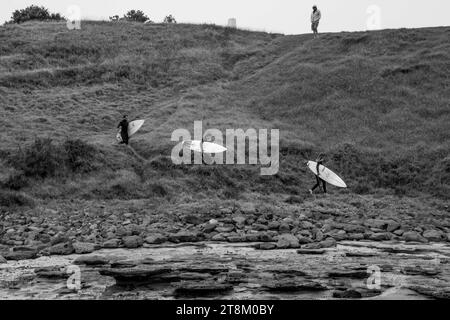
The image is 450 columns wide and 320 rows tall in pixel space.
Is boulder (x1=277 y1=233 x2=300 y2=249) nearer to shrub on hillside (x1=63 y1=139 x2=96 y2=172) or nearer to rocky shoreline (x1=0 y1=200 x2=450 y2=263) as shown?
rocky shoreline (x1=0 y1=200 x2=450 y2=263)

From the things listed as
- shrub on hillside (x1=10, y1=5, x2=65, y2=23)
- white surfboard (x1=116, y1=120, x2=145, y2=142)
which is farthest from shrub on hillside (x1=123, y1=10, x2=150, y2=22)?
white surfboard (x1=116, y1=120, x2=145, y2=142)

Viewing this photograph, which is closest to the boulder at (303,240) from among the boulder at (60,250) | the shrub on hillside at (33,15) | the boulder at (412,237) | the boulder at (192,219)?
the boulder at (412,237)

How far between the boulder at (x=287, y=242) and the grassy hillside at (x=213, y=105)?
5.61 metres

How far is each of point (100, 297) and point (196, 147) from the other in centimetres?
1519

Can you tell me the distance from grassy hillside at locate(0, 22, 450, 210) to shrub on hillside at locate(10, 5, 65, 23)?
31.4 feet

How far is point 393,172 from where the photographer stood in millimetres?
25688

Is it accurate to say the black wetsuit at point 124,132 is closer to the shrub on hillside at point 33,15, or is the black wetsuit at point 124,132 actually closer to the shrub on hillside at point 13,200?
the shrub on hillside at point 13,200

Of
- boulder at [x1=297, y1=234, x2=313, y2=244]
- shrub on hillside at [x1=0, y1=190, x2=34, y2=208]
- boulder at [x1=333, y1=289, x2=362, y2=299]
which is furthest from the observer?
shrub on hillside at [x1=0, y1=190, x2=34, y2=208]

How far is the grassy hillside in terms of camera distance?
23406mm

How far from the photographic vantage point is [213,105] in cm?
3469

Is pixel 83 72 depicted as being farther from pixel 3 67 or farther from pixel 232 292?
pixel 232 292

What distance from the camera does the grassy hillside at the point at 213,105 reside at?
76.8 feet

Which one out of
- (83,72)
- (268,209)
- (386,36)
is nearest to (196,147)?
(268,209)

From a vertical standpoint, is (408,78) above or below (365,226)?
above
